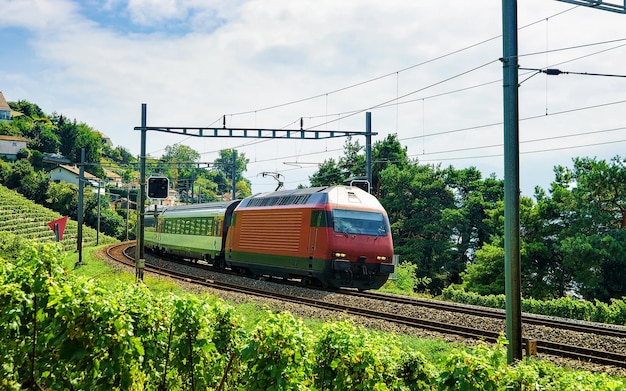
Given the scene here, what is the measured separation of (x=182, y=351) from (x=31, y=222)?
231ft

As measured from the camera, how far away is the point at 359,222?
2202 centimetres

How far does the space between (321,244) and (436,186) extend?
34.2 metres

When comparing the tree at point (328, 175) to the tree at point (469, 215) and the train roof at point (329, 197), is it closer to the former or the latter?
the tree at point (469, 215)

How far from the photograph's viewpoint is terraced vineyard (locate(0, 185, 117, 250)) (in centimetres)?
6366

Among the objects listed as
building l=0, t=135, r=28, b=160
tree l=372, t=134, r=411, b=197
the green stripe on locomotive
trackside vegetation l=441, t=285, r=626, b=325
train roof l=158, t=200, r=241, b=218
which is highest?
building l=0, t=135, r=28, b=160

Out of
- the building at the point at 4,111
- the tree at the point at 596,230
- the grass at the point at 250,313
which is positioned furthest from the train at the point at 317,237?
the building at the point at 4,111

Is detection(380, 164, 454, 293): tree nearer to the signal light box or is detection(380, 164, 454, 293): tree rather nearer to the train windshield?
the train windshield

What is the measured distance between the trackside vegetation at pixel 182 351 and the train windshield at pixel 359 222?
47.7 ft

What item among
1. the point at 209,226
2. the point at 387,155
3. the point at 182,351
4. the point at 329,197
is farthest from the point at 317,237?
the point at 387,155

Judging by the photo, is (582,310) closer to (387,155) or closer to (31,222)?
(387,155)

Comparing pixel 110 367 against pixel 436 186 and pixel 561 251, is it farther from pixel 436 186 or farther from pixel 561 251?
pixel 436 186

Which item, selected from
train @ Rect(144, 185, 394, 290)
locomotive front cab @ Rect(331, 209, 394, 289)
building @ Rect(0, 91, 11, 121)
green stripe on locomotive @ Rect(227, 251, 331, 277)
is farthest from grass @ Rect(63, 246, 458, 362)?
building @ Rect(0, 91, 11, 121)

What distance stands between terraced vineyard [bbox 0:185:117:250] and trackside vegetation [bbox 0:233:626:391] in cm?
5770

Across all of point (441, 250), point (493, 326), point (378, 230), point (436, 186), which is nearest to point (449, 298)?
point (378, 230)
